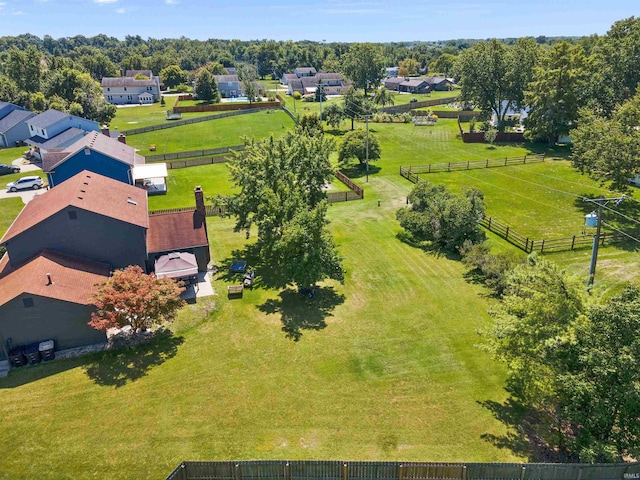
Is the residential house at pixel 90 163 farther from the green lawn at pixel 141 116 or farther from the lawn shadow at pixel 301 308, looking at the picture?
the green lawn at pixel 141 116

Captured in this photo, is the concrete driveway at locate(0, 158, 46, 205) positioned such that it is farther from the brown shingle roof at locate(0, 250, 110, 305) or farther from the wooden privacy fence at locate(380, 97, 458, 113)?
the wooden privacy fence at locate(380, 97, 458, 113)

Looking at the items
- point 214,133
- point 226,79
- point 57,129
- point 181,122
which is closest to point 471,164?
point 214,133

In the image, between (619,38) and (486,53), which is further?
(486,53)

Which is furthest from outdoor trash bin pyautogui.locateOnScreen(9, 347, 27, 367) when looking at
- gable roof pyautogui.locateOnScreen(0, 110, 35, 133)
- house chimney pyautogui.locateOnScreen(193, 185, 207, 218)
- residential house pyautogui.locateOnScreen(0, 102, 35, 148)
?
gable roof pyautogui.locateOnScreen(0, 110, 35, 133)

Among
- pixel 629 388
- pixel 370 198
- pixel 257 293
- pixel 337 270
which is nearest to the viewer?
pixel 629 388

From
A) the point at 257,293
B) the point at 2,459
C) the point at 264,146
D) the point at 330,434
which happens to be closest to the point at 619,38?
the point at 264,146

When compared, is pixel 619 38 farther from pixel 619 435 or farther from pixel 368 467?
pixel 368 467

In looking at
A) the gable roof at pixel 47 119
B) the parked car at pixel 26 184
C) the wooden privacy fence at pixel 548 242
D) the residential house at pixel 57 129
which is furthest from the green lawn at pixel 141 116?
the wooden privacy fence at pixel 548 242
